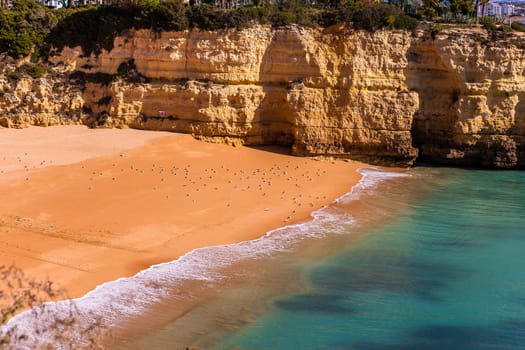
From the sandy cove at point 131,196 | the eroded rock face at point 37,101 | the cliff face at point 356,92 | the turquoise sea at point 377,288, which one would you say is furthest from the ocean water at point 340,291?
the eroded rock face at point 37,101

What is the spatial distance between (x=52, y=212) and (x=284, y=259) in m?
6.40

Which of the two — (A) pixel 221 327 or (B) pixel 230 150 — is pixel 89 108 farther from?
(A) pixel 221 327

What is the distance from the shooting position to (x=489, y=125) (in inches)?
897

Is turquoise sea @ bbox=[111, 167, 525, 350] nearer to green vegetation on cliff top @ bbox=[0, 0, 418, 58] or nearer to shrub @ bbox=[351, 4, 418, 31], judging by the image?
shrub @ bbox=[351, 4, 418, 31]

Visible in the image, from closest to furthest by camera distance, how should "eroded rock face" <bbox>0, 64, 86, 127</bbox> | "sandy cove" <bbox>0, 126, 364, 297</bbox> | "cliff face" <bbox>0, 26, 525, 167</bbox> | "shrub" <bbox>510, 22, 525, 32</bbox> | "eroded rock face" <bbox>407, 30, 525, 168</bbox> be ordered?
1. "sandy cove" <bbox>0, 126, 364, 297</bbox>
2. "eroded rock face" <bbox>407, 30, 525, 168</bbox>
3. "cliff face" <bbox>0, 26, 525, 167</bbox>
4. "eroded rock face" <bbox>0, 64, 86, 127</bbox>
5. "shrub" <bbox>510, 22, 525, 32</bbox>

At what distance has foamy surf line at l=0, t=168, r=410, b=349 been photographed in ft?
29.5

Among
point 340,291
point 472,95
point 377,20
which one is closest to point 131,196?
point 340,291

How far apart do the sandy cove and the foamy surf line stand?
371 millimetres

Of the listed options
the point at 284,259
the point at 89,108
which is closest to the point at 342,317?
the point at 284,259

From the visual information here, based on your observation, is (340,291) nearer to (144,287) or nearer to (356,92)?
(144,287)

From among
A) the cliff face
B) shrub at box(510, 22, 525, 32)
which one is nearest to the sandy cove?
the cliff face

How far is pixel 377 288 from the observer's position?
11828 millimetres

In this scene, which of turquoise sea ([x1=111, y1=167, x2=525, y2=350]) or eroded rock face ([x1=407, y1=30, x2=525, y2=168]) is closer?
turquoise sea ([x1=111, y1=167, x2=525, y2=350])

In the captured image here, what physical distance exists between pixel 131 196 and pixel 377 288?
8298 millimetres
